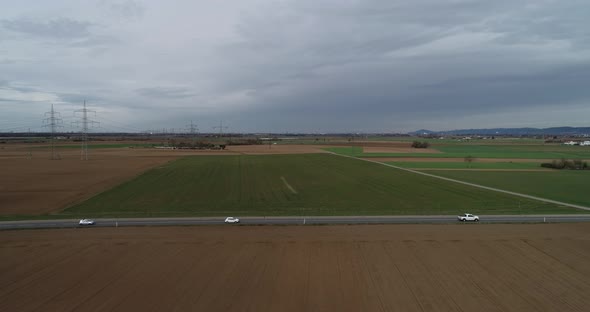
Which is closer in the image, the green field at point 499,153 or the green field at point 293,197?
the green field at point 293,197

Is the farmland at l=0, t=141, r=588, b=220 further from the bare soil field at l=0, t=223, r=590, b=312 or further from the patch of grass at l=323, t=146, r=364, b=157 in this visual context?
the patch of grass at l=323, t=146, r=364, b=157

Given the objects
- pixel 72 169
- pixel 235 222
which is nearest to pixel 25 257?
pixel 235 222

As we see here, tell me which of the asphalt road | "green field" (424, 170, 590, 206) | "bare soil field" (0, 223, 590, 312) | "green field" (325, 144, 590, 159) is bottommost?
"bare soil field" (0, 223, 590, 312)

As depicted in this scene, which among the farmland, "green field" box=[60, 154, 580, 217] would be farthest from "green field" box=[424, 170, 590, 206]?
"green field" box=[60, 154, 580, 217]

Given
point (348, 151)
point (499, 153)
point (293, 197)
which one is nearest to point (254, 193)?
point (293, 197)

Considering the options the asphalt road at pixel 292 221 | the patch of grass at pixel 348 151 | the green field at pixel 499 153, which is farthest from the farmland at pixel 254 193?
the patch of grass at pixel 348 151

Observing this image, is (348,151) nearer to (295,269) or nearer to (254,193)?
(254,193)

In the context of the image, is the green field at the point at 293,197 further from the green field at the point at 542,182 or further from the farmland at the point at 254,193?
the green field at the point at 542,182
